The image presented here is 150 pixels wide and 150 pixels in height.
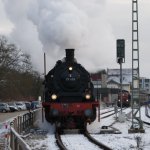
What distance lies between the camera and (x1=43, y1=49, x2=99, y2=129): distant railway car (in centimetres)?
2597

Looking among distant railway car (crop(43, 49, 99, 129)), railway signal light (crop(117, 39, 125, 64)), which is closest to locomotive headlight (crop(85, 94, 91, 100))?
distant railway car (crop(43, 49, 99, 129))

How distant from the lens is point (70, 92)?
26391 millimetres

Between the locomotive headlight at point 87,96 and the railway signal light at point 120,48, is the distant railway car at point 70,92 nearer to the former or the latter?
the locomotive headlight at point 87,96

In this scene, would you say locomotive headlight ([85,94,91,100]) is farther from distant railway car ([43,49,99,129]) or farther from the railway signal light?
the railway signal light

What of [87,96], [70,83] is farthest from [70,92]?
[87,96]

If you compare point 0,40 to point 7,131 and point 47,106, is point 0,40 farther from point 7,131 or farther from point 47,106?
point 7,131

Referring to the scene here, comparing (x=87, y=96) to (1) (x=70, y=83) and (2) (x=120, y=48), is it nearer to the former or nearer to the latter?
(1) (x=70, y=83)

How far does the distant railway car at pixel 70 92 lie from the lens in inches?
1022

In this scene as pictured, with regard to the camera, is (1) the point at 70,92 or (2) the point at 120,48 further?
(2) the point at 120,48

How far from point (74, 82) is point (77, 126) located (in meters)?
2.52

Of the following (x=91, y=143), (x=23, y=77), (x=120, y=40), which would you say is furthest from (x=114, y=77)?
(x=91, y=143)

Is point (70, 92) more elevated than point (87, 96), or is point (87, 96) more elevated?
point (70, 92)

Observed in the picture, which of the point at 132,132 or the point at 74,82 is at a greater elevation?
the point at 74,82

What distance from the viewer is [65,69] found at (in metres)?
26.3
